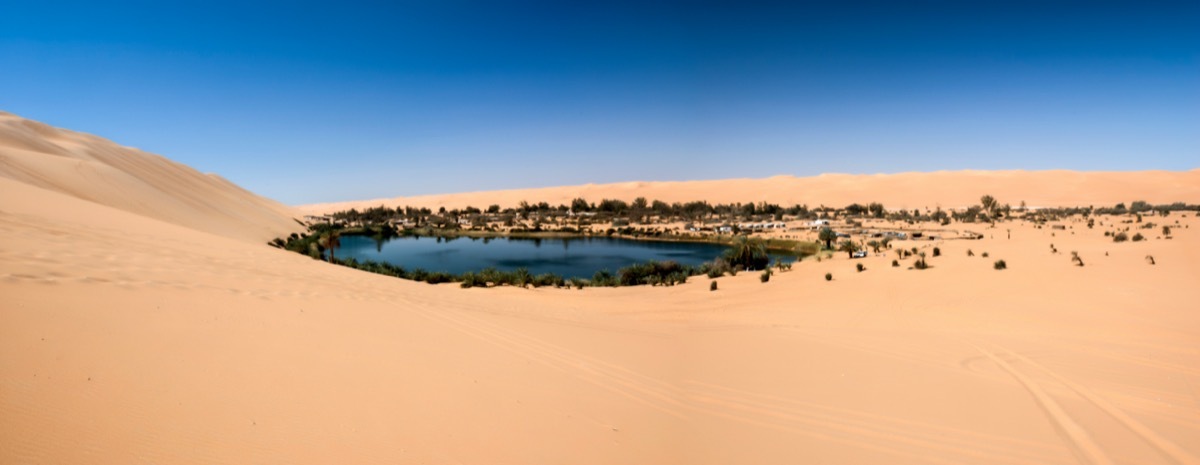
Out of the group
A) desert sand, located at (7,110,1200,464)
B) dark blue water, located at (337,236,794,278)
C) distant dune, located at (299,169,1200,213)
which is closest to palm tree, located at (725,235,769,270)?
dark blue water, located at (337,236,794,278)

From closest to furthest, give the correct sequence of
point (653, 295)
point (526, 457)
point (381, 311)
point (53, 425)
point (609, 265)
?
point (53, 425)
point (526, 457)
point (381, 311)
point (653, 295)
point (609, 265)

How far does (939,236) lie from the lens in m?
27.4

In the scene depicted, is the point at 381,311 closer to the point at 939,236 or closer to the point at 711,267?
the point at 711,267

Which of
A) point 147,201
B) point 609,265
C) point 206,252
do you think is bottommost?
point 609,265

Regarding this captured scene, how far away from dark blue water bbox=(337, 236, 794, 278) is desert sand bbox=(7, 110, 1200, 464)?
15105 mm

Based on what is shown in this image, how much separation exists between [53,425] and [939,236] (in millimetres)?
31521

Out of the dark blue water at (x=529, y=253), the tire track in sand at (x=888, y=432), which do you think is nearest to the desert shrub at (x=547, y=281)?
the dark blue water at (x=529, y=253)

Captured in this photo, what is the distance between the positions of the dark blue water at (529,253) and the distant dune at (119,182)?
6505mm

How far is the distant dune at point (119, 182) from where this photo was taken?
63.7ft

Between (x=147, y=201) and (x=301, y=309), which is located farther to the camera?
(x=147, y=201)

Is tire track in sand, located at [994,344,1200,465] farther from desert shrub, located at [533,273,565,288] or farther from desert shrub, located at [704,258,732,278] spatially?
desert shrub, located at [533,273,565,288]

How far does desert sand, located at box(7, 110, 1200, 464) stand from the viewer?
3033 millimetres

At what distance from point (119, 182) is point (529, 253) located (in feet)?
61.7

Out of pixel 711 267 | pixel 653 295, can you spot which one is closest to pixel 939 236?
pixel 711 267
